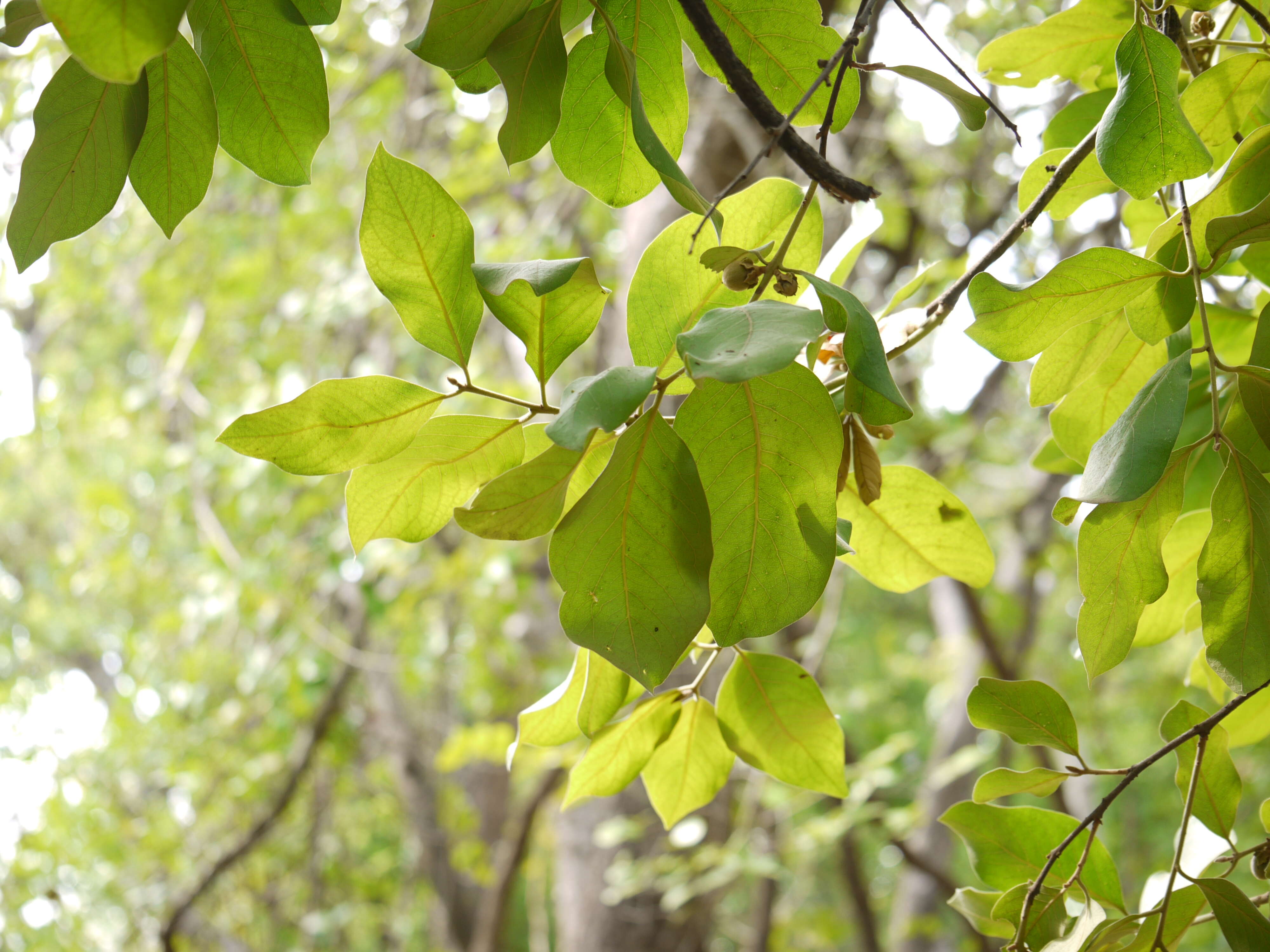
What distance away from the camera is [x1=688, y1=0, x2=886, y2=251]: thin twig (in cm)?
30

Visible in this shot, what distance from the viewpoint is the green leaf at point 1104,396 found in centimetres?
46

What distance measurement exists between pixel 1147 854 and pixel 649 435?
22.8 feet

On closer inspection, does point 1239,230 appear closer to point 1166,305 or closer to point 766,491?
point 1166,305

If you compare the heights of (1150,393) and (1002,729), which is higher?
(1150,393)

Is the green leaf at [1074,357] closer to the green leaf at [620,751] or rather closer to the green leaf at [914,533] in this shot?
the green leaf at [914,533]

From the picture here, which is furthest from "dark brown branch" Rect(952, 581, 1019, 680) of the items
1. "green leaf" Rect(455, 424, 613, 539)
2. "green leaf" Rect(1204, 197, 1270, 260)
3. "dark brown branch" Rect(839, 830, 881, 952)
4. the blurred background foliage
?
"green leaf" Rect(455, 424, 613, 539)

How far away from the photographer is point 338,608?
112 inches

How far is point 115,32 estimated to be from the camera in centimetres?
23

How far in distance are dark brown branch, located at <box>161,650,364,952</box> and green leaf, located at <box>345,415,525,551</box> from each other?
2.03 m

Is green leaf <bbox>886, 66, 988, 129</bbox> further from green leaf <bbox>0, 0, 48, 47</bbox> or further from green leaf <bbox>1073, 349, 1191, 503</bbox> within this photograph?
green leaf <bbox>0, 0, 48, 47</bbox>

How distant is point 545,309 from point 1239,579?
29 centimetres

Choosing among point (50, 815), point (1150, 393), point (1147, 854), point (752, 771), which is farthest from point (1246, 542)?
point (1147, 854)

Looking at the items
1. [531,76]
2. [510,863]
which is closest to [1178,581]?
[531,76]

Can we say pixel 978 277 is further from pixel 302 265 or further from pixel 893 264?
pixel 302 265
